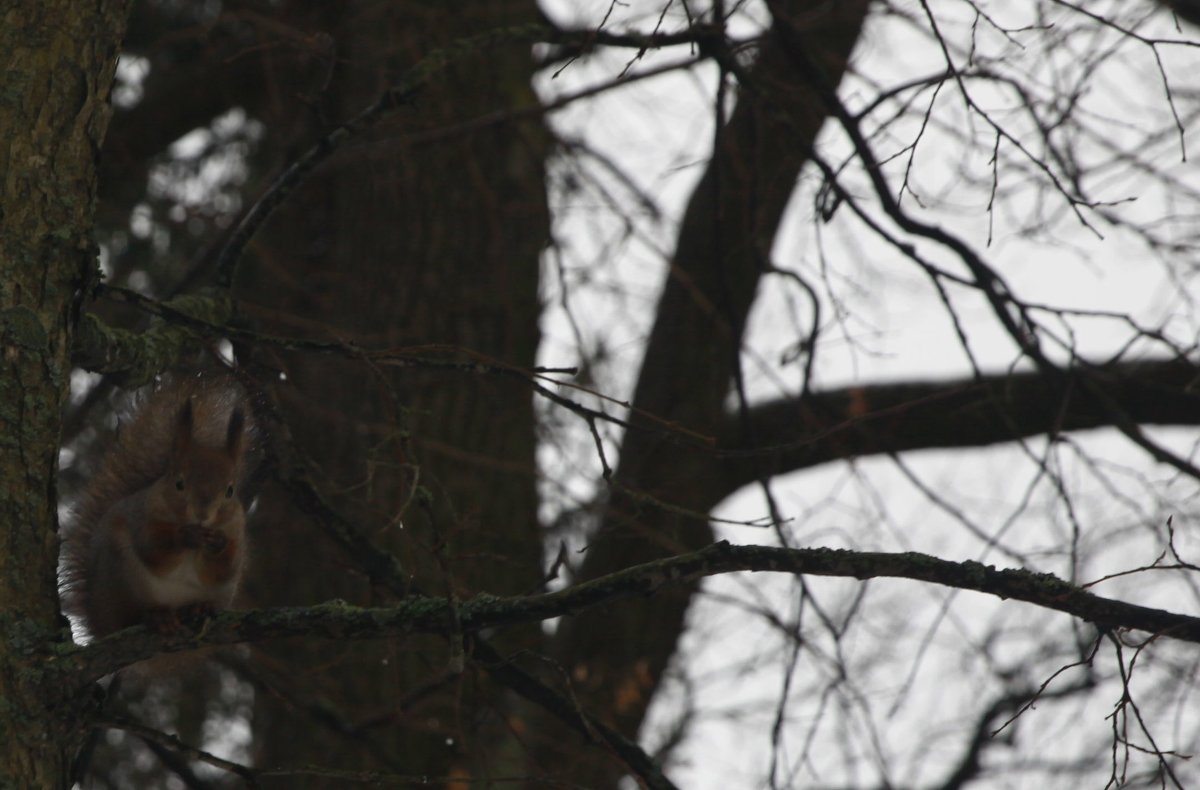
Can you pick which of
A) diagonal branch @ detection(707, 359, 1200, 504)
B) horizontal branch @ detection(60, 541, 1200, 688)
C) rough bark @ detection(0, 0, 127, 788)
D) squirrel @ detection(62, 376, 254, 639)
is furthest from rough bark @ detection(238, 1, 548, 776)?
horizontal branch @ detection(60, 541, 1200, 688)

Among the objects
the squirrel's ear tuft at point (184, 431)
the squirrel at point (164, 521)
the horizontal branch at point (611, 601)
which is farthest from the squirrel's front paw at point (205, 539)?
the horizontal branch at point (611, 601)

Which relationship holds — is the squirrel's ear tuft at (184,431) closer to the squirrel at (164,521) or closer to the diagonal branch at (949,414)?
the squirrel at (164,521)

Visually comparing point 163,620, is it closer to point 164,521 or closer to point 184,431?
point 164,521

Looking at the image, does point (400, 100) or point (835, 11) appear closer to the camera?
point (400, 100)

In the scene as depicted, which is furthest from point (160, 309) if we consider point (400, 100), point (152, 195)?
point (152, 195)

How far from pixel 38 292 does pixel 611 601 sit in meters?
0.90

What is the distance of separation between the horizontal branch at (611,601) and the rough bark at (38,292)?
0.07m

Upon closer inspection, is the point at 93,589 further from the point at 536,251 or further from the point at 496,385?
the point at 536,251

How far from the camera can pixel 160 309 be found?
1930 mm

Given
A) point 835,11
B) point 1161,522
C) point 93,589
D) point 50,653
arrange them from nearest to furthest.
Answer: point 50,653
point 93,589
point 1161,522
point 835,11

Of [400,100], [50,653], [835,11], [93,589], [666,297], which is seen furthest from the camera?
[666,297]

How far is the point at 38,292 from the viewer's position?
1.85 m

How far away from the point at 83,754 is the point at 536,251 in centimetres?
216

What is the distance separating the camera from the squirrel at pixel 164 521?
1.99 meters
